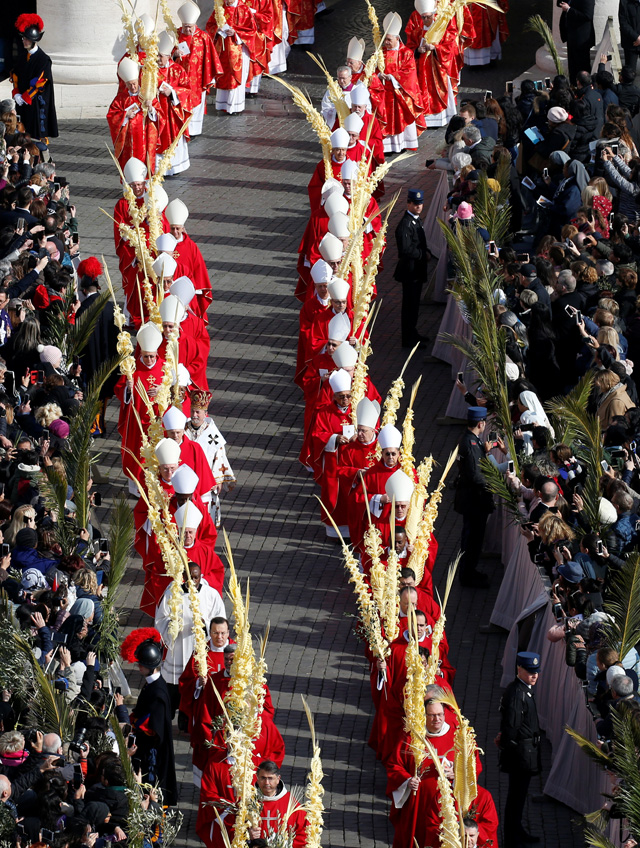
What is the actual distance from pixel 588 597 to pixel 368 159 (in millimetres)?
8633

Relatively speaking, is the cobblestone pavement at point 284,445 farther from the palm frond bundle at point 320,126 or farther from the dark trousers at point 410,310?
the palm frond bundle at point 320,126

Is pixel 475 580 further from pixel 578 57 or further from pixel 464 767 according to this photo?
pixel 578 57

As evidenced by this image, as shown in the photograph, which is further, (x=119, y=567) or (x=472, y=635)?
(x=472, y=635)

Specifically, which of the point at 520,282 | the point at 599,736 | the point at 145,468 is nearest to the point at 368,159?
the point at 520,282

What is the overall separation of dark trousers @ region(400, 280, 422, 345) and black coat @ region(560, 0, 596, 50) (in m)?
5.88

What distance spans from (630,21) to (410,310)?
5.76 meters

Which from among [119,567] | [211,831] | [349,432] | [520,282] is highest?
[520,282]

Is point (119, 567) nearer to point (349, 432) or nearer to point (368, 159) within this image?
point (349, 432)

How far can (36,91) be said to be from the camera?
20.0m

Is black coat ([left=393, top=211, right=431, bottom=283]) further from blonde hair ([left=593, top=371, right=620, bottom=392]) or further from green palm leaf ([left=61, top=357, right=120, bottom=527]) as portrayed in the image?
green palm leaf ([left=61, top=357, right=120, bottom=527])

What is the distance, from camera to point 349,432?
1306 cm

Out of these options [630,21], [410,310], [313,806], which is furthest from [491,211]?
[313,806]

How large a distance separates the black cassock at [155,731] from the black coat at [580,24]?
1287 centimetres

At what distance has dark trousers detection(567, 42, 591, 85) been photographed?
20.7 meters
